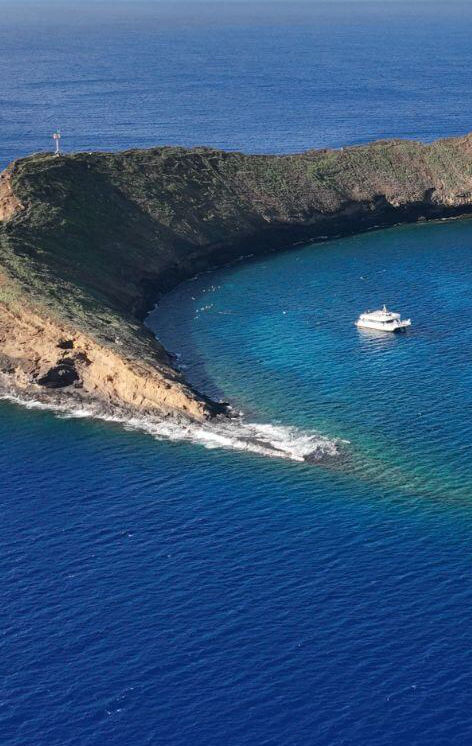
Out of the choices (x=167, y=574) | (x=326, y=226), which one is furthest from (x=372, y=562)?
(x=326, y=226)

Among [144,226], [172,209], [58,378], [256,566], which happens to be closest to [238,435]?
[58,378]

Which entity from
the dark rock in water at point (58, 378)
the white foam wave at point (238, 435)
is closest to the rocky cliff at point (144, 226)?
the dark rock in water at point (58, 378)

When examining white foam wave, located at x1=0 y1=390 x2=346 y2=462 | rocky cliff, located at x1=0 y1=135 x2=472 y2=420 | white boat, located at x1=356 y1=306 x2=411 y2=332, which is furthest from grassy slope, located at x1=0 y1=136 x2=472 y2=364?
white boat, located at x1=356 y1=306 x2=411 y2=332

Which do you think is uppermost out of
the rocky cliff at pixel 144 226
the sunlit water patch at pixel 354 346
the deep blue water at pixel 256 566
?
the rocky cliff at pixel 144 226

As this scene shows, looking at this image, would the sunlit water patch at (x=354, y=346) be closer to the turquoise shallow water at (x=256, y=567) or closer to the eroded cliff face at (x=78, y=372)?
the turquoise shallow water at (x=256, y=567)

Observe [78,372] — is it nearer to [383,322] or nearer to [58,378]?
[58,378]

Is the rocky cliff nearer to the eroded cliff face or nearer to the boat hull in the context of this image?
the eroded cliff face
